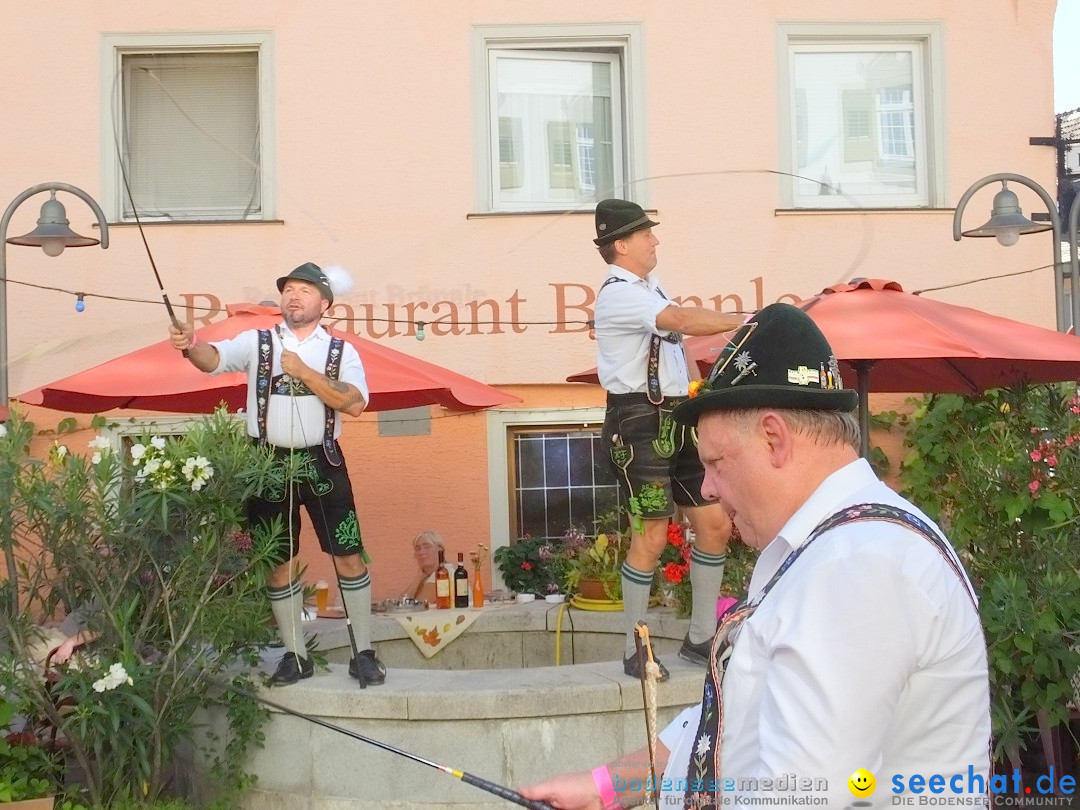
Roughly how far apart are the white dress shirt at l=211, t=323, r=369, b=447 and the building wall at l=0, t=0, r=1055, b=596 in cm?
420

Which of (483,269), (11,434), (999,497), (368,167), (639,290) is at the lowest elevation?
(999,497)

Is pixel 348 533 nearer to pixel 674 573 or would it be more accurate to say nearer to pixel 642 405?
pixel 642 405

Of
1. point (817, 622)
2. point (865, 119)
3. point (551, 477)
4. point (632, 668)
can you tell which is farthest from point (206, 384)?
point (865, 119)

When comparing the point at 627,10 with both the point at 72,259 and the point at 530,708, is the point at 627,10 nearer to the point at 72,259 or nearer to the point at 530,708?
the point at 72,259

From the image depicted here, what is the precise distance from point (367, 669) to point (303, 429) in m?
1.01

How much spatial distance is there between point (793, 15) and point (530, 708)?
268 inches

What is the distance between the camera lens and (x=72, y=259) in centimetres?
928

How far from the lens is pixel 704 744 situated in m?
1.90

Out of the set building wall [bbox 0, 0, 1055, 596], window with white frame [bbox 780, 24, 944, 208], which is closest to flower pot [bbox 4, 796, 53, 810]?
building wall [bbox 0, 0, 1055, 596]

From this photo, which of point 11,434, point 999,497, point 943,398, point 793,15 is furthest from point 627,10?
point 11,434

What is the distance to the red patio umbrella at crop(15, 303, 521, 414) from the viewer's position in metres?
6.46

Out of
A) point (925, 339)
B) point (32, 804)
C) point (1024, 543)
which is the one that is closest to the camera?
point (32, 804)

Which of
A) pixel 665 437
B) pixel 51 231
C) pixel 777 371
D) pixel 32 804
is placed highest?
pixel 51 231
